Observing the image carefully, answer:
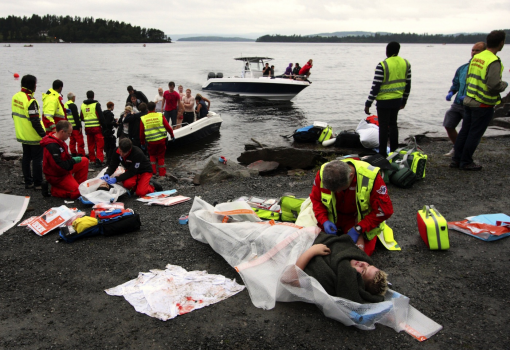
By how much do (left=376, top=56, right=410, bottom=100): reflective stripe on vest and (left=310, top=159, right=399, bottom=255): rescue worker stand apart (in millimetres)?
3316

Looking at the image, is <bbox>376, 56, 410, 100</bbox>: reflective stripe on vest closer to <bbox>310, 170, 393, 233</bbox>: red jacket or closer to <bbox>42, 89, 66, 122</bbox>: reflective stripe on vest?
<bbox>310, 170, 393, 233</bbox>: red jacket

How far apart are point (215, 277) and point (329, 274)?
3.73 feet

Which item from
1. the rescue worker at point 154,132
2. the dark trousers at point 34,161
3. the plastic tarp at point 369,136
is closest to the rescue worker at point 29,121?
the dark trousers at point 34,161

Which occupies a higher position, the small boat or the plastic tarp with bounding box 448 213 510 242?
the small boat

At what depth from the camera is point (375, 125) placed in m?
8.89

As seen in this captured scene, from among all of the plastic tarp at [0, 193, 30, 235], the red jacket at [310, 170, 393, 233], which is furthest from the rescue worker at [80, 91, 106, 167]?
the red jacket at [310, 170, 393, 233]

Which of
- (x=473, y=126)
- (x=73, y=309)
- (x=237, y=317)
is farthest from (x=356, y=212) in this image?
(x=473, y=126)

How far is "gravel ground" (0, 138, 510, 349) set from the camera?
2779mm

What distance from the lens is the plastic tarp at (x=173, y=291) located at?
10.2ft

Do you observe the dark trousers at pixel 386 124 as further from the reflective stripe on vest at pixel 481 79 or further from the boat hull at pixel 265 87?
the boat hull at pixel 265 87

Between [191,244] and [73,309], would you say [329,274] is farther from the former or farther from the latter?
[73,309]

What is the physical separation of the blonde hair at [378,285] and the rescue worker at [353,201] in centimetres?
68

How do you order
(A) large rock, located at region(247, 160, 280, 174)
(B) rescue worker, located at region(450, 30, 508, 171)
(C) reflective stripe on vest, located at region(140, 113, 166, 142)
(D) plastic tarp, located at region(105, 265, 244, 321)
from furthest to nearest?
(A) large rock, located at region(247, 160, 280, 174)
(C) reflective stripe on vest, located at region(140, 113, 166, 142)
(B) rescue worker, located at region(450, 30, 508, 171)
(D) plastic tarp, located at region(105, 265, 244, 321)

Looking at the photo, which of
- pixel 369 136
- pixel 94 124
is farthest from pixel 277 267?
pixel 94 124
